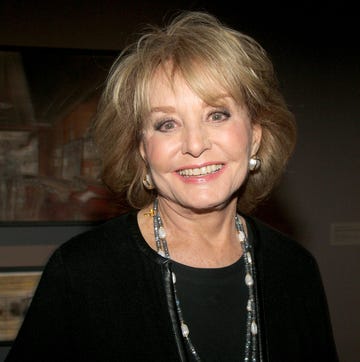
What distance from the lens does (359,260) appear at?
3182 mm

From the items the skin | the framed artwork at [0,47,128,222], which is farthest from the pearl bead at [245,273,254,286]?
the framed artwork at [0,47,128,222]

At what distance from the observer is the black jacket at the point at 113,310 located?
3.97 ft

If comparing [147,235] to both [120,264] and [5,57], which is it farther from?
[5,57]

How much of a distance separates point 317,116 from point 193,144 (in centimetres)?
199

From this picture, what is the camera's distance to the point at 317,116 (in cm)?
300

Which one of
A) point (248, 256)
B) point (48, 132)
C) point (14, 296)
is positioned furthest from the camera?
point (14, 296)

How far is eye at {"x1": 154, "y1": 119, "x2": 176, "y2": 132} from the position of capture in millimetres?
1269

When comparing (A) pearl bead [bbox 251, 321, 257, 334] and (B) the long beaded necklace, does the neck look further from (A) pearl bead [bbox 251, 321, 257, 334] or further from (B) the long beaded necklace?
(A) pearl bead [bbox 251, 321, 257, 334]

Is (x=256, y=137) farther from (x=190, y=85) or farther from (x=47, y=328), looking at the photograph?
(x=47, y=328)

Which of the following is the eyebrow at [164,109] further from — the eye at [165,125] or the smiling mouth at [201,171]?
the smiling mouth at [201,171]

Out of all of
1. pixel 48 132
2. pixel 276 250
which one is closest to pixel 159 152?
pixel 276 250

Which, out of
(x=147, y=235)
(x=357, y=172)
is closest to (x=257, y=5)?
(x=357, y=172)

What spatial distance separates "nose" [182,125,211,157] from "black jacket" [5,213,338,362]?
320 millimetres

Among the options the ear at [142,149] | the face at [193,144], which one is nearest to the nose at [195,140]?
the face at [193,144]
